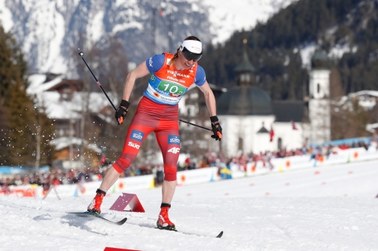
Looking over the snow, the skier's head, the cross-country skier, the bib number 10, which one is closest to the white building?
the snow

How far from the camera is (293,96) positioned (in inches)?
6319

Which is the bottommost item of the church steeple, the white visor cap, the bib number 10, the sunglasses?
the bib number 10

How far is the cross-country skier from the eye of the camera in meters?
7.93

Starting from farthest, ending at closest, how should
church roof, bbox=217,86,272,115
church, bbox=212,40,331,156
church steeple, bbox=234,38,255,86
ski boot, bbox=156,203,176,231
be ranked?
church steeple, bbox=234,38,255,86, church roof, bbox=217,86,272,115, church, bbox=212,40,331,156, ski boot, bbox=156,203,176,231

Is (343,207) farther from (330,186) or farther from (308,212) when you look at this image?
(330,186)

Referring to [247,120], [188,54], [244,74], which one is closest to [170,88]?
[188,54]

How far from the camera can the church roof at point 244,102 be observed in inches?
3995

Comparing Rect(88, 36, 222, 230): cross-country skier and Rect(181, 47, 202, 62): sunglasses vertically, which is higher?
Rect(181, 47, 202, 62): sunglasses

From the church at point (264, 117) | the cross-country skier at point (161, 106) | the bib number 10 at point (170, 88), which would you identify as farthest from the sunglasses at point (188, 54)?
the church at point (264, 117)

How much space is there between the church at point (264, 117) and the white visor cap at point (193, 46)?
73527 millimetres

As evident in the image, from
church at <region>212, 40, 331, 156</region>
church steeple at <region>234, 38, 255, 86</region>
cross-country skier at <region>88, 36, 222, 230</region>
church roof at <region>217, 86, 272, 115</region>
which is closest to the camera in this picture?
cross-country skier at <region>88, 36, 222, 230</region>

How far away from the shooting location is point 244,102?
102m

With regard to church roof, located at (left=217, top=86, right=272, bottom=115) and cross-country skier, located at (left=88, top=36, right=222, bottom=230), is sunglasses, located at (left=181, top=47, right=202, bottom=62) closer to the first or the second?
cross-country skier, located at (left=88, top=36, right=222, bottom=230)

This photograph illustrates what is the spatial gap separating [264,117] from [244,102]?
119 inches
